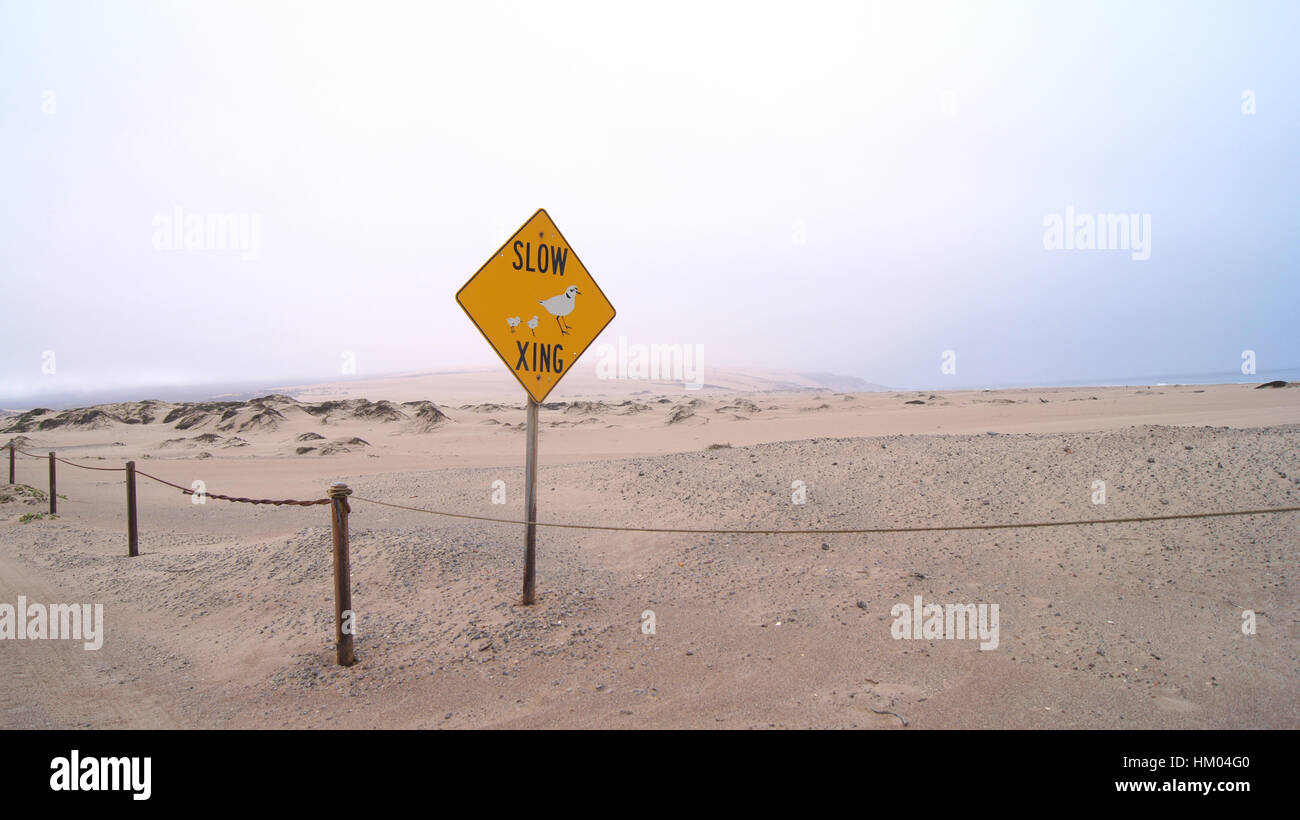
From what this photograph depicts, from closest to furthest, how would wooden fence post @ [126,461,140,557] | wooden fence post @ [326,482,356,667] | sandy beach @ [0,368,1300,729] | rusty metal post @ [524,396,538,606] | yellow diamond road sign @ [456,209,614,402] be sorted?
sandy beach @ [0,368,1300,729] → wooden fence post @ [326,482,356,667] → yellow diamond road sign @ [456,209,614,402] → rusty metal post @ [524,396,538,606] → wooden fence post @ [126,461,140,557]

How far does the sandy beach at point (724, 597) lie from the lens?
469 cm

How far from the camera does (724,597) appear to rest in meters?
6.82

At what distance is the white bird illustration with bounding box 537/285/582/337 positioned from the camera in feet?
20.7

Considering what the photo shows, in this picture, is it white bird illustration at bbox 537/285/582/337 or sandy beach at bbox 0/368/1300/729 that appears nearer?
sandy beach at bbox 0/368/1300/729

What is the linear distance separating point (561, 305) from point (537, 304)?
228mm

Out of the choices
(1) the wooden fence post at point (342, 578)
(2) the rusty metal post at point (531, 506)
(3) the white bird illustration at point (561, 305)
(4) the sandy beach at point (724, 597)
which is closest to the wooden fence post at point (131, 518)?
(4) the sandy beach at point (724, 597)

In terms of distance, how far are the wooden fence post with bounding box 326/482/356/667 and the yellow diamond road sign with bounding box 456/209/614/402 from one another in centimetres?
166

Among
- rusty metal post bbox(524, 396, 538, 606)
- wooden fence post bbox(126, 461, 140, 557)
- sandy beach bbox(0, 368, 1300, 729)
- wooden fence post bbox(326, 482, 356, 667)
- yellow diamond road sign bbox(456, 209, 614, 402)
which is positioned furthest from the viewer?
wooden fence post bbox(126, 461, 140, 557)

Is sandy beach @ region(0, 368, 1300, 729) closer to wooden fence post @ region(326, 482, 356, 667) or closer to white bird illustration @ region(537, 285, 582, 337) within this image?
wooden fence post @ region(326, 482, 356, 667)

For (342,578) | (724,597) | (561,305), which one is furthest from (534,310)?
(724,597)

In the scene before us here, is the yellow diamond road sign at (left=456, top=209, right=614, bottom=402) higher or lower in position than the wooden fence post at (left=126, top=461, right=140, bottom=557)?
higher

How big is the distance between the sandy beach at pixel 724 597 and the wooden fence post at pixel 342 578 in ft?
0.59

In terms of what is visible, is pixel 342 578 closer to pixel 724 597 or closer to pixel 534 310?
pixel 534 310

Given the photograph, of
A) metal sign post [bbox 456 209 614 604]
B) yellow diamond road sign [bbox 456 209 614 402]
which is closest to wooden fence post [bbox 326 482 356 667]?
metal sign post [bbox 456 209 614 604]
